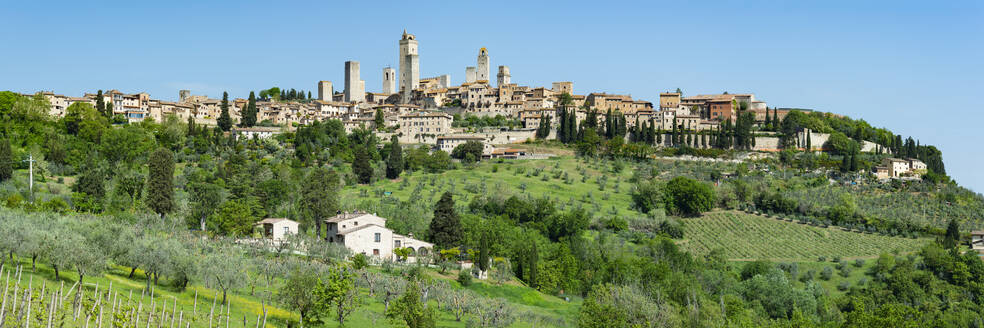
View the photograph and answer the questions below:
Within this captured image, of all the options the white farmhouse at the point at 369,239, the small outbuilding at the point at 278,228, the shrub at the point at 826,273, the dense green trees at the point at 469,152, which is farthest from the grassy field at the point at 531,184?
the shrub at the point at 826,273

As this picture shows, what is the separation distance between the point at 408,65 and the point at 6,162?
6067cm

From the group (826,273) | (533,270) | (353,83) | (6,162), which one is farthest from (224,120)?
(826,273)

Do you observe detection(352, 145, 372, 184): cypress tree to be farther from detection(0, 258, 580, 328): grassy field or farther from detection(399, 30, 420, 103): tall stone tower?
detection(399, 30, 420, 103): tall stone tower

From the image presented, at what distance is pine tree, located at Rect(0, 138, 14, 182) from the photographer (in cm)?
5203

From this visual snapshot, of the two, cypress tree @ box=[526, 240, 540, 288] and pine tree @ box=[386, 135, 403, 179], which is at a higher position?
pine tree @ box=[386, 135, 403, 179]

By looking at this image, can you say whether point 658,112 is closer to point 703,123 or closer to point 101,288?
point 703,123

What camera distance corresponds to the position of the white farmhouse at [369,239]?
43.4 meters

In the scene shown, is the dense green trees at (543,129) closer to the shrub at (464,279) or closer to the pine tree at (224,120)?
the pine tree at (224,120)

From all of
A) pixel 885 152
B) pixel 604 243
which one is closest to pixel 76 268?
pixel 604 243

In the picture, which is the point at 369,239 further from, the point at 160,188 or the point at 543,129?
the point at 543,129

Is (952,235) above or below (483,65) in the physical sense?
below

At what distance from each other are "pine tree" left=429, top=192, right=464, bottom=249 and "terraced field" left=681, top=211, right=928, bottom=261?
650 inches

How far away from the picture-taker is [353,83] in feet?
357

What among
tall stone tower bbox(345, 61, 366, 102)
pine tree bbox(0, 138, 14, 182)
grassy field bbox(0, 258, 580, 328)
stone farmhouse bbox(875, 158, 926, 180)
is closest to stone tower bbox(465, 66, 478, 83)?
tall stone tower bbox(345, 61, 366, 102)
